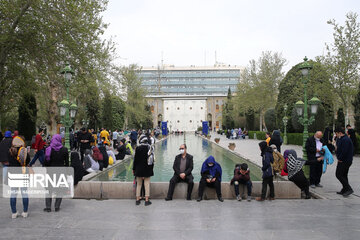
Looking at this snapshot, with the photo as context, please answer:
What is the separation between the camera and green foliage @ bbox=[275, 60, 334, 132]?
894 inches

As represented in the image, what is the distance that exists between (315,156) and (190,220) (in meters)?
4.65

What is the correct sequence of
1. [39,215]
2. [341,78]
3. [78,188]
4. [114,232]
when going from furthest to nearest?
[341,78] < [78,188] < [39,215] < [114,232]

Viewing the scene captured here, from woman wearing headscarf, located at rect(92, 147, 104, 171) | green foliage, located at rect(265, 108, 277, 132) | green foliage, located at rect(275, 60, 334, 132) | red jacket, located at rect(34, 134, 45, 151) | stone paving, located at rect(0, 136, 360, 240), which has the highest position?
green foliage, located at rect(275, 60, 334, 132)

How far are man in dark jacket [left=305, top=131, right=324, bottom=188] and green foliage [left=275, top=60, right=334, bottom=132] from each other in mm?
12590

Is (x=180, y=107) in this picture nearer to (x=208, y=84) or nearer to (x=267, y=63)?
(x=208, y=84)

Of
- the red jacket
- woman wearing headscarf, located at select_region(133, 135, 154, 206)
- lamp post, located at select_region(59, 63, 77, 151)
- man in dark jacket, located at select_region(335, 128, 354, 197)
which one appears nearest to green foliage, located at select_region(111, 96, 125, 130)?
the red jacket

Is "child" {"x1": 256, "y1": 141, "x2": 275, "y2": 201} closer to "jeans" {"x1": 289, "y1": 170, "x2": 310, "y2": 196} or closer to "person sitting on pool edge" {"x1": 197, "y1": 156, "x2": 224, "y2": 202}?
"jeans" {"x1": 289, "y1": 170, "x2": 310, "y2": 196}

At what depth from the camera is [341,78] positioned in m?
21.9

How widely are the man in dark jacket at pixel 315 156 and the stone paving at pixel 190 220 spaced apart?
1.36m

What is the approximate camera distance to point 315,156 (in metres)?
8.44

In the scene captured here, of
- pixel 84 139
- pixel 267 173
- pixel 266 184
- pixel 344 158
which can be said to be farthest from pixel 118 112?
pixel 344 158

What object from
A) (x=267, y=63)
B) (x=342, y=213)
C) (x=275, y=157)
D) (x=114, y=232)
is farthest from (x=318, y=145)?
(x=267, y=63)

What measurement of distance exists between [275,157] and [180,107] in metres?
74.3

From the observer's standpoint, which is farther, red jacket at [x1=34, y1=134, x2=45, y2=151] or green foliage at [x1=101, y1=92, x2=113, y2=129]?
green foliage at [x1=101, y1=92, x2=113, y2=129]
